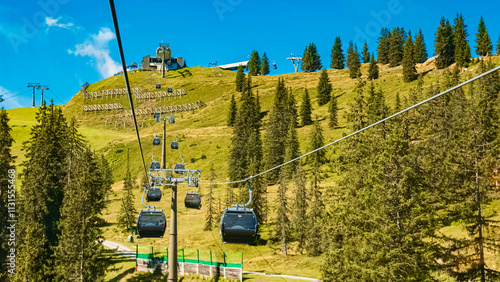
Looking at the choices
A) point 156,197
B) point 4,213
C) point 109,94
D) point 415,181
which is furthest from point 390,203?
point 109,94

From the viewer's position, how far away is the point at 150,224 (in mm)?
18656

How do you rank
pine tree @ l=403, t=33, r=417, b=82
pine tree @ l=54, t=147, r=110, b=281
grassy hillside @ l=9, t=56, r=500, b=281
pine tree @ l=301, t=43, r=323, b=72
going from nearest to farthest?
pine tree @ l=54, t=147, r=110, b=281 < grassy hillside @ l=9, t=56, r=500, b=281 < pine tree @ l=403, t=33, r=417, b=82 < pine tree @ l=301, t=43, r=323, b=72

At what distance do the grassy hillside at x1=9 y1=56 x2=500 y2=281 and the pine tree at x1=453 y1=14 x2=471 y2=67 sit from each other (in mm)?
6988

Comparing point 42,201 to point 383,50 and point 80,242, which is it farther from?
point 383,50

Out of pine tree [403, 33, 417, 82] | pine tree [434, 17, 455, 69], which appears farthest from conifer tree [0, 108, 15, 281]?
pine tree [434, 17, 455, 69]

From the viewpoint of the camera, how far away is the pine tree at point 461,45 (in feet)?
409

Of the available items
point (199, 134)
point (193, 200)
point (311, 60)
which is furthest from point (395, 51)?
point (193, 200)

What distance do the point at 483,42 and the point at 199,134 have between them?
99.3 metres

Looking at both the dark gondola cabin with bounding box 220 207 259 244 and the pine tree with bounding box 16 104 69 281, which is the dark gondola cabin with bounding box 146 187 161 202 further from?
the pine tree with bounding box 16 104 69 281

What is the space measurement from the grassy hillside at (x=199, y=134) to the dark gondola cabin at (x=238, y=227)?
24.2 metres

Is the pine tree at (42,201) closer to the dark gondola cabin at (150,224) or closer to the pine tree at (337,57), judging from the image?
the dark gondola cabin at (150,224)

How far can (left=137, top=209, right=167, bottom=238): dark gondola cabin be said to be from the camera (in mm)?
18609

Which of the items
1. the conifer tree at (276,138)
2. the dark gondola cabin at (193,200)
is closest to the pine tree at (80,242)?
the dark gondola cabin at (193,200)

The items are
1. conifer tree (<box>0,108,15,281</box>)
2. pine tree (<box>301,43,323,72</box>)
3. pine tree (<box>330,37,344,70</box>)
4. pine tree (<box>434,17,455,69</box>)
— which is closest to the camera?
conifer tree (<box>0,108,15,281</box>)
